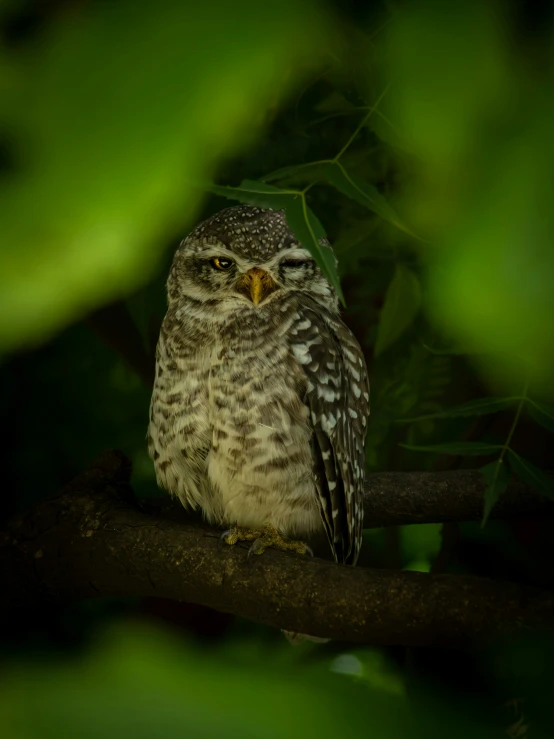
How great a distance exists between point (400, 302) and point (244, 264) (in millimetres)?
173

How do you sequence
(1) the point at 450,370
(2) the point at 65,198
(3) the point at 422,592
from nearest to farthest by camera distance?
(2) the point at 65,198 < (3) the point at 422,592 < (1) the point at 450,370

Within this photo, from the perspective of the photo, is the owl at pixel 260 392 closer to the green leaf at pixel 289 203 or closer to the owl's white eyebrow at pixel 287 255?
the owl's white eyebrow at pixel 287 255

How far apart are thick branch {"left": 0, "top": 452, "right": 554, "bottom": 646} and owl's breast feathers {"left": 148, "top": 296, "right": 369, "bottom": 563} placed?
0.30 ft

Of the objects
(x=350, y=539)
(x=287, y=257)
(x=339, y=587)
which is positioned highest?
(x=287, y=257)

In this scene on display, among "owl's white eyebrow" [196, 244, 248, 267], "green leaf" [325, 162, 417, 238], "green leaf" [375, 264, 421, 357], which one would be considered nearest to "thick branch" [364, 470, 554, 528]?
"green leaf" [375, 264, 421, 357]

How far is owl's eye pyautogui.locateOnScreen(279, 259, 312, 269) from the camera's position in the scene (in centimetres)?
89

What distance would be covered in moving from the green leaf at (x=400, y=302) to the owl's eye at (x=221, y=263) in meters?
0.17

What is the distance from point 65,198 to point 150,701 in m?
0.07

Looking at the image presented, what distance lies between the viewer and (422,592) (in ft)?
1.62

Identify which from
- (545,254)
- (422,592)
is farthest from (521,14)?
(422,592)

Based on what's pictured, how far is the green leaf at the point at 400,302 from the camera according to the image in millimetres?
816

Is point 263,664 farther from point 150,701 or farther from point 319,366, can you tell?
point 319,366

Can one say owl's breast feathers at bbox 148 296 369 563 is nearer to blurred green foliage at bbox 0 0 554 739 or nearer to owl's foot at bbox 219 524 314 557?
owl's foot at bbox 219 524 314 557

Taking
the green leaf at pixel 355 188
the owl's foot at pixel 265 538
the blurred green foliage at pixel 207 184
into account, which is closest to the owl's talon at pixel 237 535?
the owl's foot at pixel 265 538
